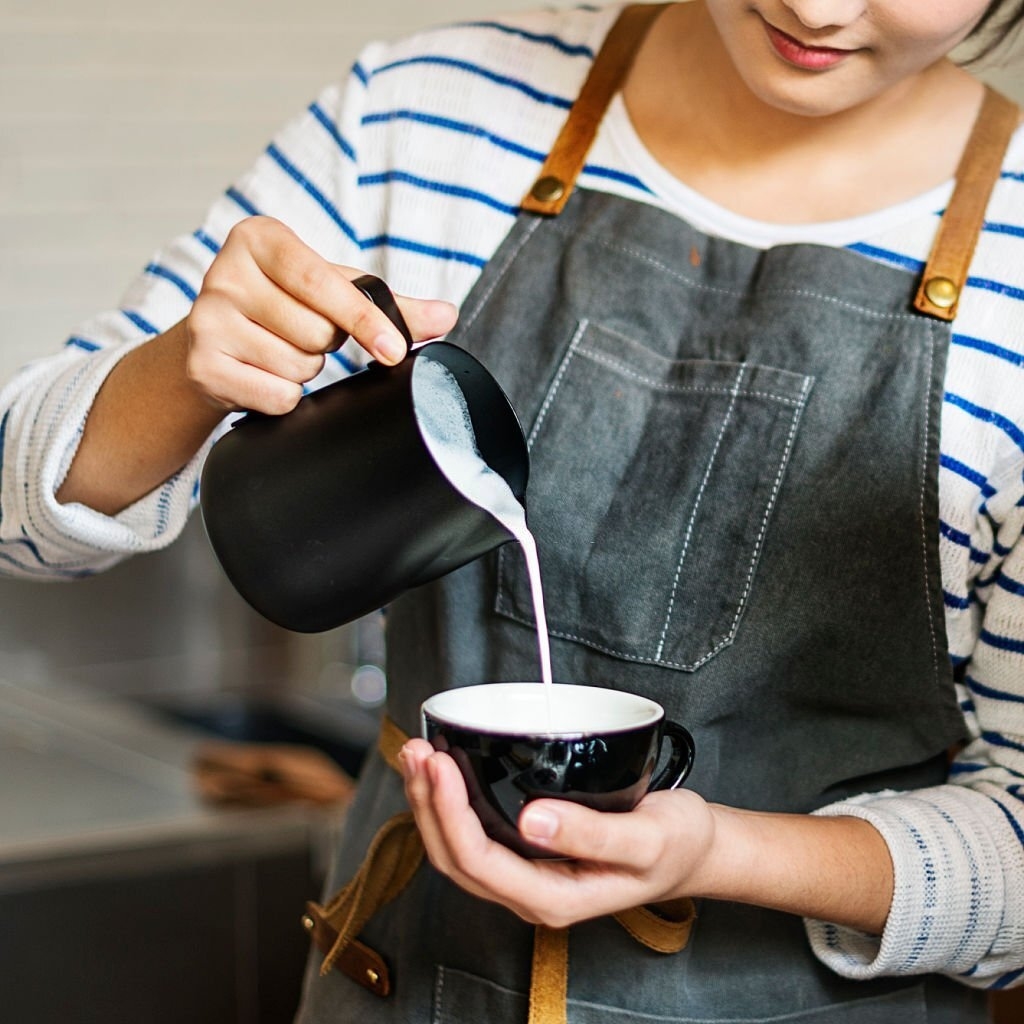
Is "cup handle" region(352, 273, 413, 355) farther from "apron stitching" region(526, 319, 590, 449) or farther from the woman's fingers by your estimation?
"apron stitching" region(526, 319, 590, 449)

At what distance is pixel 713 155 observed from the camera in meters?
1.08

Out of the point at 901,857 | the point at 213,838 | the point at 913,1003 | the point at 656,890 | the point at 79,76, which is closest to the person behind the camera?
the point at 656,890

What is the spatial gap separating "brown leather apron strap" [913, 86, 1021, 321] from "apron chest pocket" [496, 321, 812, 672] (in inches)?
4.1

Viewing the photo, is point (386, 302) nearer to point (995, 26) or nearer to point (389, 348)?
point (389, 348)

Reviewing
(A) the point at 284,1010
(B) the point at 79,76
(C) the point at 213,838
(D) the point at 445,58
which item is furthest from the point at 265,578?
(B) the point at 79,76

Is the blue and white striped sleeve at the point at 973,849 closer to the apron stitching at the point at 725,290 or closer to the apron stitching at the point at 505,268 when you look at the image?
the apron stitching at the point at 725,290

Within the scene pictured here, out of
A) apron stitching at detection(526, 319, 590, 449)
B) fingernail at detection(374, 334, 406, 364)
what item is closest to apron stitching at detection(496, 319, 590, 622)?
apron stitching at detection(526, 319, 590, 449)

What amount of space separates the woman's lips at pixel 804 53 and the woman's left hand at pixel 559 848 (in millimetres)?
473

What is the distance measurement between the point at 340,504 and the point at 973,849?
0.48 metres

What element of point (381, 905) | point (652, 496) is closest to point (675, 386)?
point (652, 496)

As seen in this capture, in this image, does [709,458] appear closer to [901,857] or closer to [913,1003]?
[901,857]

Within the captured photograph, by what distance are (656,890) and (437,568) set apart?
0.23 meters

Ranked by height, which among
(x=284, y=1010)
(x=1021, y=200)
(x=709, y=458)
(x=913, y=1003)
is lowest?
(x=284, y=1010)

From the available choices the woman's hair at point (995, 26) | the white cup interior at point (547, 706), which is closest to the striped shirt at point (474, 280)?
the woman's hair at point (995, 26)
